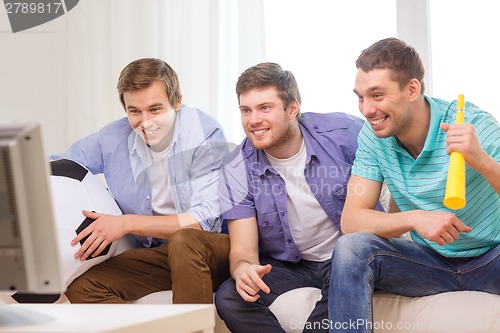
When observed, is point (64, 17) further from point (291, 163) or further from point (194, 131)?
point (291, 163)

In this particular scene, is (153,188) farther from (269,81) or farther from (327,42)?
(327,42)

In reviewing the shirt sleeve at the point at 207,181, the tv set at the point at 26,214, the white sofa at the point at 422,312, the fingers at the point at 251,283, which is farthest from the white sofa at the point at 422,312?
the tv set at the point at 26,214

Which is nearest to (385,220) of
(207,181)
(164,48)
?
(207,181)

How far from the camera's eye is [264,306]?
1774mm

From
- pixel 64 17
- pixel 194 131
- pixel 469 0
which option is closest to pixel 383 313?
pixel 194 131

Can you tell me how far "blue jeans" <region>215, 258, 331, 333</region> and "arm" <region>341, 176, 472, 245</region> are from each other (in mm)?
198

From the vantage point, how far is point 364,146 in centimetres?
180

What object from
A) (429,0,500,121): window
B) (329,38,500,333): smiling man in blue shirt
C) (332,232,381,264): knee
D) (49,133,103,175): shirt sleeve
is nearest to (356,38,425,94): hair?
(329,38,500,333): smiling man in blue shirt

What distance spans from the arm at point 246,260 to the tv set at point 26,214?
763mm

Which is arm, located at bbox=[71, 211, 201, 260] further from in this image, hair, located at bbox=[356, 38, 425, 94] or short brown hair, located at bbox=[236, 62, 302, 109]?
hair, located at bbox=[356, 38, 425, 94]

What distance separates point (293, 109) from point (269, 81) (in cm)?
11

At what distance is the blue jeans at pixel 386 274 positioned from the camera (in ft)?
4.97

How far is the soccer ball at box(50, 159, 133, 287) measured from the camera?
6.02 feet

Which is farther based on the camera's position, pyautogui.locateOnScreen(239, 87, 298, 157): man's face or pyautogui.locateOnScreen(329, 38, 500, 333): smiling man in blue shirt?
pyautogui.locateOnScreen(239, 87, 298, 157): man's face
